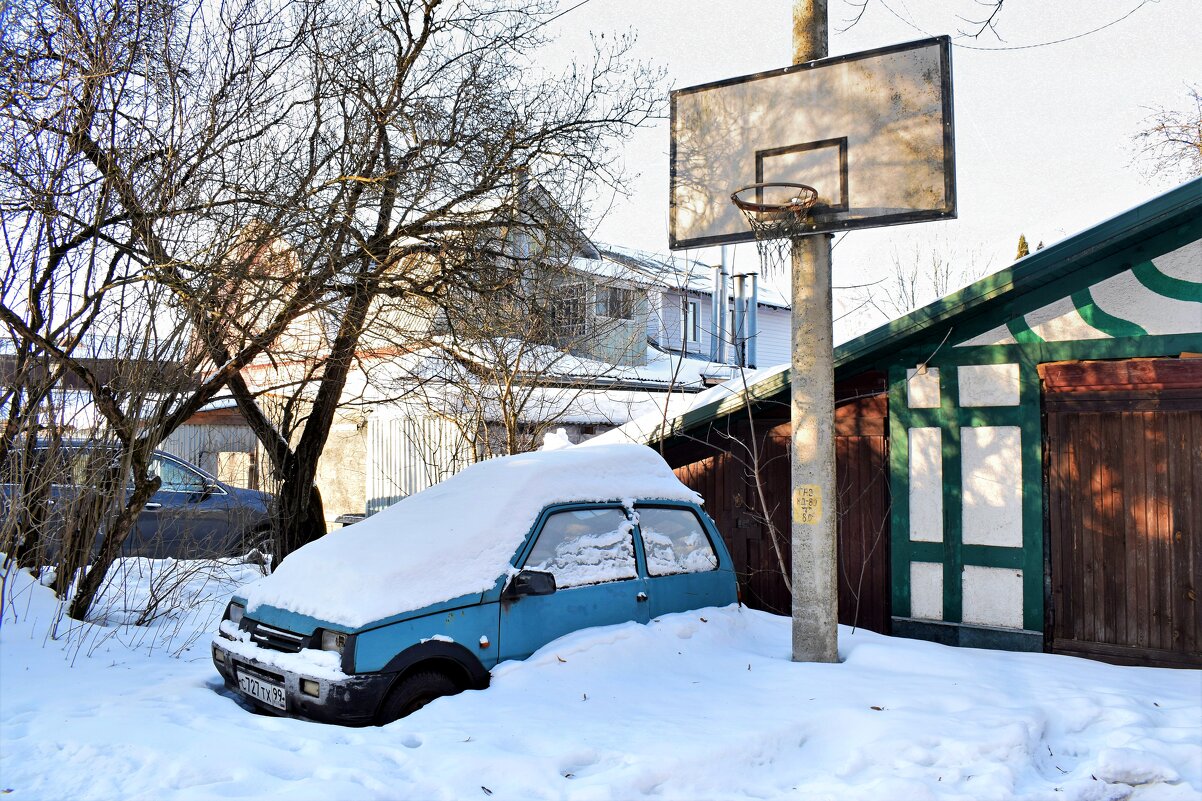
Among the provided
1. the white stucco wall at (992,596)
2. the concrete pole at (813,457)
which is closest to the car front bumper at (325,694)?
the concrete pole at (813,457)

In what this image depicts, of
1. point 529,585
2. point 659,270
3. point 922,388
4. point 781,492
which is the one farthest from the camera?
point 659,270

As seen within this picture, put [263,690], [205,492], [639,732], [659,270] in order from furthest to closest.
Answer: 1. [659,270]
2. [205,492]
3. [263,690]
4. [639,732]

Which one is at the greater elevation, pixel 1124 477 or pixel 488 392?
pixel 488 392

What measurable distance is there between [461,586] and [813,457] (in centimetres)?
280

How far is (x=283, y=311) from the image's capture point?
8844mm

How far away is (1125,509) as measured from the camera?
24.4ft

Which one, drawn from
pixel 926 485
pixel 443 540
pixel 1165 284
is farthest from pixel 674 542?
pixel 1165 284

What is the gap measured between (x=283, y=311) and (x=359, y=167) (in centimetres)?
178

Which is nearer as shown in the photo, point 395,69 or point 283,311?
point 283,311

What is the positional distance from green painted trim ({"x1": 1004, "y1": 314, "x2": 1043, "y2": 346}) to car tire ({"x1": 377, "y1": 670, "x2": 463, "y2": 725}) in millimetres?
5662

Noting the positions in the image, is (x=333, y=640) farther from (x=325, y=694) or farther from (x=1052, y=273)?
(x=1052, y=273)

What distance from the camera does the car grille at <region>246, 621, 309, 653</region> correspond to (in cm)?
516

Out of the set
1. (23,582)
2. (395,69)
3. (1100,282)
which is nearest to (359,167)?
Result: (395,69)

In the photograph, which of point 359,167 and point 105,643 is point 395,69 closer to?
point 359,167
